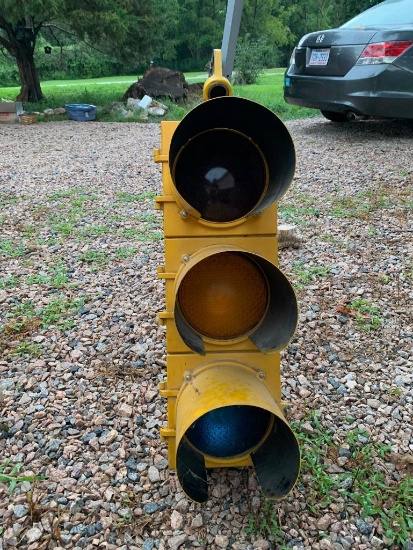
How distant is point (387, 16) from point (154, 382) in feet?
21.7

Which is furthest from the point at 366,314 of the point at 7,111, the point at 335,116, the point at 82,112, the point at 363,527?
the point at 7,111

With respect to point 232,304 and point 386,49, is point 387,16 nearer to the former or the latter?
point 386,49

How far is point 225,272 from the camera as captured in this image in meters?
1.72

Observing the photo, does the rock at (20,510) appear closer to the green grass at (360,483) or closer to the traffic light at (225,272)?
the traffic light at (225,272)

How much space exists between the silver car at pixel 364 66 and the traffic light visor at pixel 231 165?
18.8 feet

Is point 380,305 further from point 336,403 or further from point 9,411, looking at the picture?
point 9,411

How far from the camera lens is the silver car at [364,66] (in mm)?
6523

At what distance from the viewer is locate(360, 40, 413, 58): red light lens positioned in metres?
6.46

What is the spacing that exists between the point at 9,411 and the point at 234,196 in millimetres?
1550

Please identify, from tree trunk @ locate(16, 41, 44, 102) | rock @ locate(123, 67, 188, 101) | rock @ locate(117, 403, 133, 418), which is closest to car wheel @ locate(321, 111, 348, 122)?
rock @ locate(123, 67, 188, 101)

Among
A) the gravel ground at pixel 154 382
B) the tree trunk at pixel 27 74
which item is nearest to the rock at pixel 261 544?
the gravel ground at pixel 154 382

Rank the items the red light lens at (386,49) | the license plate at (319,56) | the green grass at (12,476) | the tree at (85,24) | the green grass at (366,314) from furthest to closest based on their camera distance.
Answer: the tree at (85,24) < the license plate at (319,56) < the red light lens at (386,49) < the green grass at (366,314) < the green grass at (12,476)

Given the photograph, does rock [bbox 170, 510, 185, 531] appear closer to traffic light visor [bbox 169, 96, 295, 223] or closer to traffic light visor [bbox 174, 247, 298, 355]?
traffic light visor [bbox 174, 247, 298, 355]

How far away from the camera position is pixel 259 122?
1.62m
